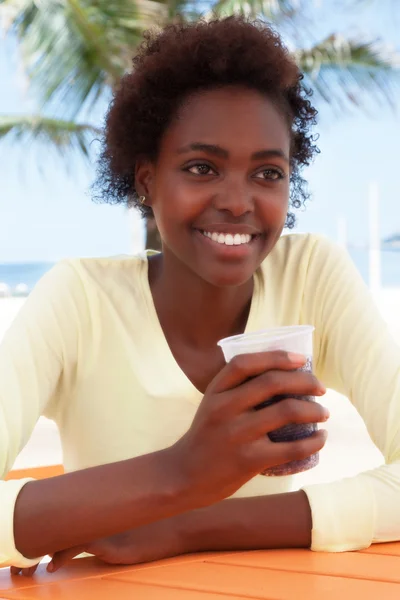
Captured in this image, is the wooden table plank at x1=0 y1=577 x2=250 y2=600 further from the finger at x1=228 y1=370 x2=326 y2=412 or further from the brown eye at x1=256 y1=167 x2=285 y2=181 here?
the brown eye at x1=256 y1=167 x2=285 y2=181

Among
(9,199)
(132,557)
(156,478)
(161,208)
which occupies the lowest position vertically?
(132,557)

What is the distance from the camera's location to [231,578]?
134cm

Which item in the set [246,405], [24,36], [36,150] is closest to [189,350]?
Answer: [246,405]

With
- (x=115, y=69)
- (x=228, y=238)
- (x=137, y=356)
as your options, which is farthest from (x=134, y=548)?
(x=115, y=69)

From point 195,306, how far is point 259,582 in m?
0.88

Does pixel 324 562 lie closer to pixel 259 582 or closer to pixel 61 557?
pixel 259 582

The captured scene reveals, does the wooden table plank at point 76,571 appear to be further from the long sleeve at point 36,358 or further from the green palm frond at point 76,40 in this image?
the green palm frond at point 76,40

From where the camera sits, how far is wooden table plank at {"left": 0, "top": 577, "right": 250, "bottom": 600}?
1.25 metres

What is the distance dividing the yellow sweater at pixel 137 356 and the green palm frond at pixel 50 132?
7.17 meters

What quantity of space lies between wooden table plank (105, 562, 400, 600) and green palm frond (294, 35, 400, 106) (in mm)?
8083

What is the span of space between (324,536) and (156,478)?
0.38m

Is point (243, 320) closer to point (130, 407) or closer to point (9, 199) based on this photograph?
point (130, 407)

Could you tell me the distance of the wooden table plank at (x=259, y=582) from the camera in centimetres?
124

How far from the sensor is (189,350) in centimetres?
205
